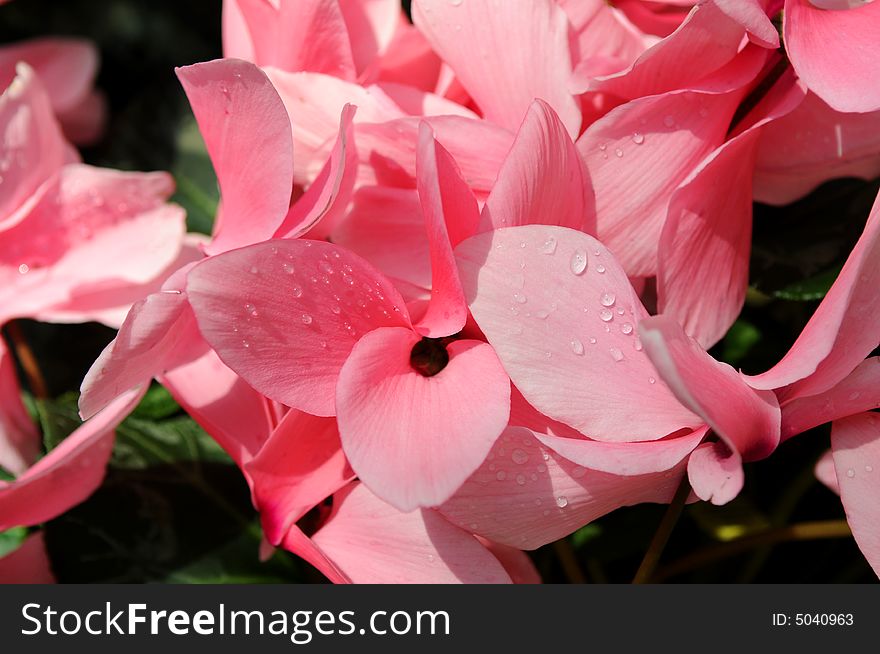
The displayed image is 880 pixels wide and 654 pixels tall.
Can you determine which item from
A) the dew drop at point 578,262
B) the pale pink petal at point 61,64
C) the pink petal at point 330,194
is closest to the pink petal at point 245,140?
the pink petal at point 330,194

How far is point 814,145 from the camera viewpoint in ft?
1.57

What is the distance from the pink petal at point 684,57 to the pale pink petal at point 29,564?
40 cm

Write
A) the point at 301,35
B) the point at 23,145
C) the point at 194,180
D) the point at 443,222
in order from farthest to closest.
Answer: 1. the point at 194,180
2. the point at 23,145
3. the point at 301,35
4. the point at 443,222

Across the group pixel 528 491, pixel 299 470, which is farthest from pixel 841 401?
pixel 299 470

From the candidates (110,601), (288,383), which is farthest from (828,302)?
(110,601)

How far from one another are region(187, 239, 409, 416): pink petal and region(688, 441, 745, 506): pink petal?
0.13 meters

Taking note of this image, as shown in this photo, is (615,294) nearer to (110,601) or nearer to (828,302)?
(828,302)

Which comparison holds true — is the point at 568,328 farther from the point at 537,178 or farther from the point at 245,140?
the point at 245,140

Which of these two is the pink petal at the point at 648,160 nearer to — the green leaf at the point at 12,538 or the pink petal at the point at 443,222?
the pink petal at the point at 443,222

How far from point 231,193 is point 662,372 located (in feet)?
0.77

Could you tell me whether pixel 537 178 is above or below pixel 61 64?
above

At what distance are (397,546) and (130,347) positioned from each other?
0.48 ft

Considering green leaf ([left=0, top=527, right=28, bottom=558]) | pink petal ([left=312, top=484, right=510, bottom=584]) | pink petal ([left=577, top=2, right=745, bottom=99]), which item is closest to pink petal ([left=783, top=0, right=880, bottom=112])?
pink petal ([left=577, top=2, right=745, bottom=99])

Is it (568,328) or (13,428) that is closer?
(568,328)
